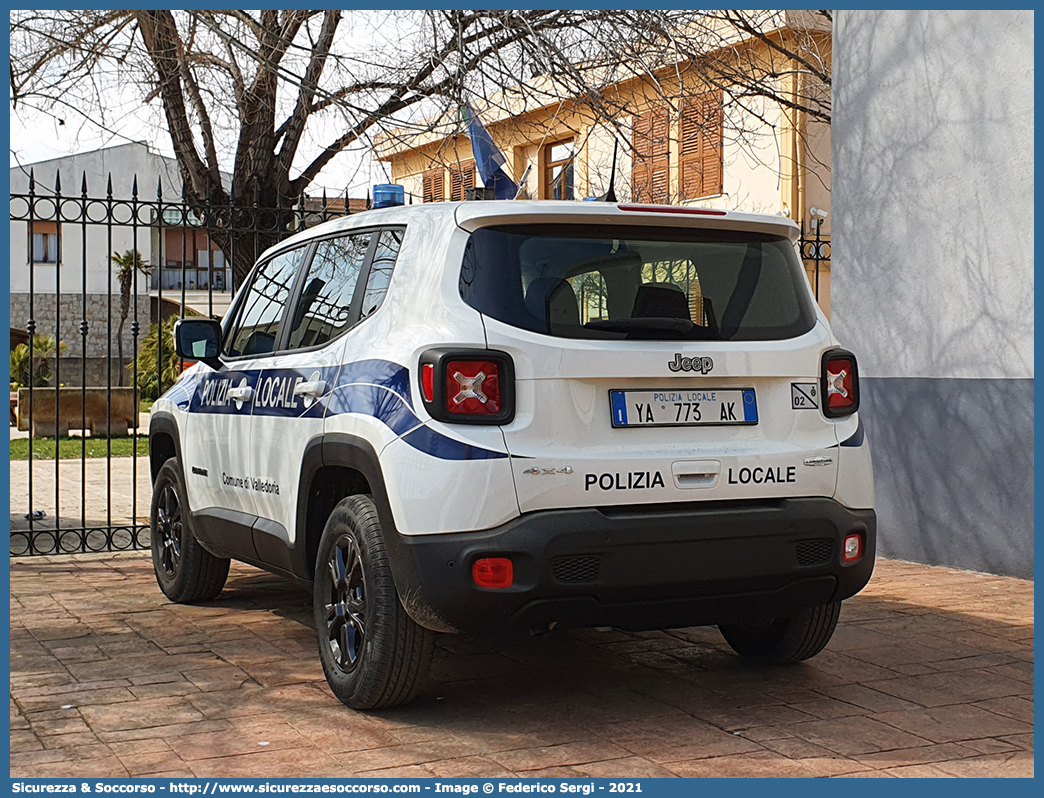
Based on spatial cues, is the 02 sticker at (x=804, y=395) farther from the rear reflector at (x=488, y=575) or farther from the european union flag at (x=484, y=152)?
the european union flag at (x=484, y=152)

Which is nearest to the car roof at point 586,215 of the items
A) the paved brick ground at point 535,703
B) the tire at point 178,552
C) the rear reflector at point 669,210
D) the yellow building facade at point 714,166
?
the rear reflector at point 669,210

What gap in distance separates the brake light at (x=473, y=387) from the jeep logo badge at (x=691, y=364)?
665 millimetres

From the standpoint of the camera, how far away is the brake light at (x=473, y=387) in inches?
168

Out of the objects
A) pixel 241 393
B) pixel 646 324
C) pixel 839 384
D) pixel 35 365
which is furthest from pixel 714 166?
pixel 35 365

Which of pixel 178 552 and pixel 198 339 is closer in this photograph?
pixel 198 339

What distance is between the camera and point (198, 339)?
6230 millimetres

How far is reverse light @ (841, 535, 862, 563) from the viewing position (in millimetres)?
4738

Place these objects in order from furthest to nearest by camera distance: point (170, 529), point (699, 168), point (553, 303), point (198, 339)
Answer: point (699, 168) < point (170, 529) < point (198, 339) < point (553, 303)

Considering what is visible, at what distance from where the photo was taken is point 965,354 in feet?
26.1

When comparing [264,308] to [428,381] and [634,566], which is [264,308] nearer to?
[428,381]

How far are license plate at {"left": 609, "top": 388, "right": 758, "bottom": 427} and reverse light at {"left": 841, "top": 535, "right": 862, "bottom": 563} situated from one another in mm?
578

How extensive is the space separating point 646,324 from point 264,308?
87.7 inches
